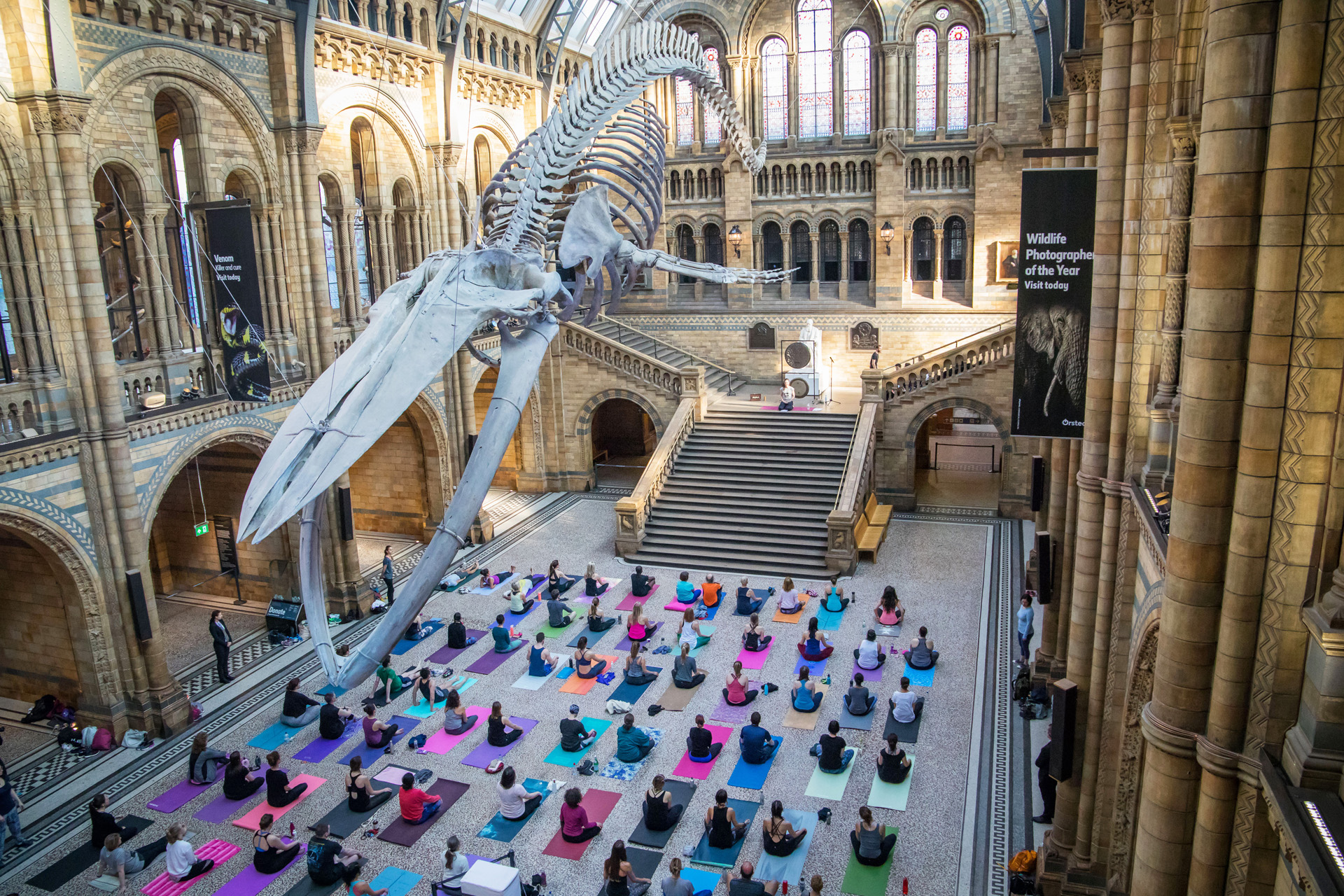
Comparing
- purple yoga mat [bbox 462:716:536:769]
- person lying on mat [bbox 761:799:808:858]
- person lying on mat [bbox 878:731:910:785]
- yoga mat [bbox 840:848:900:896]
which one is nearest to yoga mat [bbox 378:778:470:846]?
purple yoga mat [bbox 462:716:536:769]

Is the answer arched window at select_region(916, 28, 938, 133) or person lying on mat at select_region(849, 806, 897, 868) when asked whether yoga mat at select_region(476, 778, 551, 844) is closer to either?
person lying on mat at select_region(849, 806, 897, 868)

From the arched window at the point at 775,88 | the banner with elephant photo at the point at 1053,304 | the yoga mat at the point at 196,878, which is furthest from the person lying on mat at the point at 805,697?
the arched window at the point at 775,88

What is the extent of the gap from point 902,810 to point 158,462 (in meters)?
13.0

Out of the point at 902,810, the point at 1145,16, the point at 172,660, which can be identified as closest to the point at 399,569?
the point at 172,660

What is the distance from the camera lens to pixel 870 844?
36.6 feet

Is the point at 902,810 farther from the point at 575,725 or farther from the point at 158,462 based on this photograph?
the point at 158,462

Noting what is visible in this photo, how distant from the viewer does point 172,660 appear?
18.0 m

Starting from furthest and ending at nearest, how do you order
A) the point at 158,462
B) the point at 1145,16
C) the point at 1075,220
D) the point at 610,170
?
the point at 158,462 → the point at 610,170 → the point at 1075,220 → the point at 1145,16

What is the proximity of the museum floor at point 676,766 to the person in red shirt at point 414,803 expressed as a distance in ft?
0.72

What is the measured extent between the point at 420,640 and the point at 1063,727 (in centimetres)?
1203

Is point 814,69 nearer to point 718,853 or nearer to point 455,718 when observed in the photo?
point 455,718

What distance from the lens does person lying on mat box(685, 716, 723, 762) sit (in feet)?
44.5

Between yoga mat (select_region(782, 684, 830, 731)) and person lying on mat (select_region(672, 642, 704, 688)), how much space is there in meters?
1.67

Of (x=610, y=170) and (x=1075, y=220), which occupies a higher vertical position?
(x=610, y=170)
